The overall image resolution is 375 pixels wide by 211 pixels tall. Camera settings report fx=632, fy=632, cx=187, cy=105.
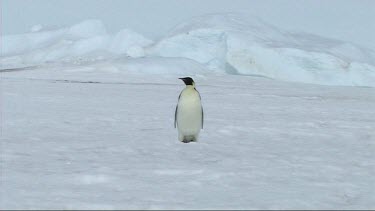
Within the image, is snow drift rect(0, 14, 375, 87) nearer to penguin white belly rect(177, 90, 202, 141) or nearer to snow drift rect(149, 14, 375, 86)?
snow drift rect(149, 14, 375, 86)

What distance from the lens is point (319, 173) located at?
349 centimetres

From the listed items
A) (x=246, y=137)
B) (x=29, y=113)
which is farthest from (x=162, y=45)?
Answer: (x=246, y=137)

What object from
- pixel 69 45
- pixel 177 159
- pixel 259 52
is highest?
pixel 177 159

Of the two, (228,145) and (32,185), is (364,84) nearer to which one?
(228,145)

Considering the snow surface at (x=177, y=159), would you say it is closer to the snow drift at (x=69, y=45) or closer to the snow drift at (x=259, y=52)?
the snow drift at (x=259, y=52)

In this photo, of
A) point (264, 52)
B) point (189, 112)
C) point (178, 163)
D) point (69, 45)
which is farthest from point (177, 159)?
point (69, 45)

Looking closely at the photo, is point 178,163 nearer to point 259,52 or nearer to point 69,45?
point 259,52

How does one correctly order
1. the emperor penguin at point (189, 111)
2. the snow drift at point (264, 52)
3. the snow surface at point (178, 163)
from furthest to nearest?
the snow drift at point (264, 52), the emperor penguin at point (189, 111), the snow surface at point (178, 163)

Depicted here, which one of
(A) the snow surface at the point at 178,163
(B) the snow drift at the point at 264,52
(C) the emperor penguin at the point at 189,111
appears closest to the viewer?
(A) the snow surface at the point at 178,163

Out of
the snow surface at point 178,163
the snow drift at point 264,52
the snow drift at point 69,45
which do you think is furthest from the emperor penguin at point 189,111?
the snow drift at point 69,45

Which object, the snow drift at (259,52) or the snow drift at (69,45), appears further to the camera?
the snow drift at (69,45)

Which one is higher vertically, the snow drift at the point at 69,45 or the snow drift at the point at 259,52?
the snow drift at the point at 259,52

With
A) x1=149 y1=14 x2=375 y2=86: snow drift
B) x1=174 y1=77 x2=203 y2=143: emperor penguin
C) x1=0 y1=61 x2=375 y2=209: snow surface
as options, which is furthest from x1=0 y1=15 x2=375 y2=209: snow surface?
x1=149 y1=14 x2=375 y2=86: snow drift

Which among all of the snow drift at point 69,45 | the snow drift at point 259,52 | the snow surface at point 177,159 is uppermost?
the snow surface at point 177,159
